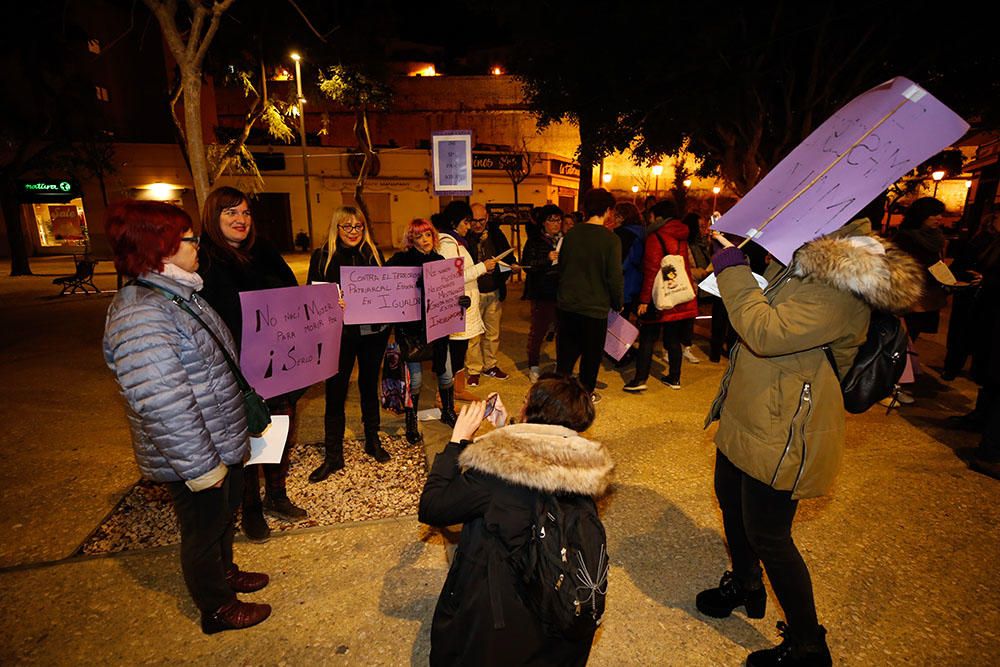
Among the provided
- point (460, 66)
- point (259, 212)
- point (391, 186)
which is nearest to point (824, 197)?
point (391, 186)

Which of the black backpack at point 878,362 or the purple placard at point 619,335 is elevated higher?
the black backpack at point 878,362

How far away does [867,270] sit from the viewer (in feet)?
5.80

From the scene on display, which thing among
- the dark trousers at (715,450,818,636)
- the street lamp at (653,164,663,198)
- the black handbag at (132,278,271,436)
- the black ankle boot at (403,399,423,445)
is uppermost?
the street lamp at (653,164,663,198)

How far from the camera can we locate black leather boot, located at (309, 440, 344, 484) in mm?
3963

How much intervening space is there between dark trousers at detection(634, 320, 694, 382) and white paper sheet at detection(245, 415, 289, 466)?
4.17 m

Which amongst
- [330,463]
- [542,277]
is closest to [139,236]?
[330,463]

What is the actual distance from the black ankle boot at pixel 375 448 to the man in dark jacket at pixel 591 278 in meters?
1.90

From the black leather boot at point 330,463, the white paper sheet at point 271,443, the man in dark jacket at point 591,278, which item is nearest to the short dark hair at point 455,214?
the man in dark jacket at point 591,278

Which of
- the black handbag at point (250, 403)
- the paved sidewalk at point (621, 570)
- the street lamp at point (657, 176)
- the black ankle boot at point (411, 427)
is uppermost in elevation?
the street lamp at point (657, 176)

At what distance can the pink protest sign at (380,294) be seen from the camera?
3.72 metres

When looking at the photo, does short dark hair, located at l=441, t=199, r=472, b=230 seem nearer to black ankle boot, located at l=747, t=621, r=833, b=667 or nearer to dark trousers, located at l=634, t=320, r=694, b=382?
dark trousers, located at l=634, t=320, r=694, b=382

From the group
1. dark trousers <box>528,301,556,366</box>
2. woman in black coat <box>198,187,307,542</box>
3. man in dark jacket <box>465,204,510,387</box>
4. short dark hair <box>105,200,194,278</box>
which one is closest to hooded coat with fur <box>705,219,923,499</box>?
short dark hair <box>105,200,194,278</box>

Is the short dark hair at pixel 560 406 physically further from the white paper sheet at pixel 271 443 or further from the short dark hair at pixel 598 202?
the short dark hair at pixel 598 202

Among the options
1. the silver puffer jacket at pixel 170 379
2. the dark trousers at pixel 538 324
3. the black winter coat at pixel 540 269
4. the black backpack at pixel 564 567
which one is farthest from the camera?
the dark trousers at pixel 538 324
